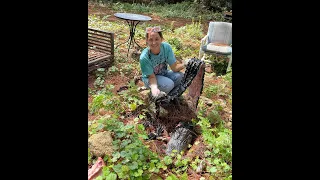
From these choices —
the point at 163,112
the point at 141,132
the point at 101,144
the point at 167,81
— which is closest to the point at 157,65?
the point at 167,81

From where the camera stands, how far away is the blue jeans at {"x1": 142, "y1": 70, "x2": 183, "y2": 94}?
327 centimetres

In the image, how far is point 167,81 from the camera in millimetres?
3279

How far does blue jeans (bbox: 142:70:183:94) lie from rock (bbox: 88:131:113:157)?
0.68m

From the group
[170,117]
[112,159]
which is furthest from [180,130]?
[112,159]

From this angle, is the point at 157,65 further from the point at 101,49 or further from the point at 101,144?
the point at 101,49

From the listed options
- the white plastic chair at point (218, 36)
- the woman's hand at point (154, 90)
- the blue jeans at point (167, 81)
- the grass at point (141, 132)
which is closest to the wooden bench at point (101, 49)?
the grass at point (141, 132)

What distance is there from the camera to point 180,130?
3.15m

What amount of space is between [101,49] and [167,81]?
2573 mm

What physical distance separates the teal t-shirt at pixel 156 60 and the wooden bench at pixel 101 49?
2.00 m

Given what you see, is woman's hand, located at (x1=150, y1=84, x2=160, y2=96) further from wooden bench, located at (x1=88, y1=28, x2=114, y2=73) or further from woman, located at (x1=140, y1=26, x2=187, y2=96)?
wooden bench, located at (x1=88, y1=28, x2=114, y2=73)

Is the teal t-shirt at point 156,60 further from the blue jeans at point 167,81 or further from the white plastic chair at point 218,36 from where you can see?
the white plastic chair at point 218,36

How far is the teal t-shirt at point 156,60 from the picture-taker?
3.18 m
